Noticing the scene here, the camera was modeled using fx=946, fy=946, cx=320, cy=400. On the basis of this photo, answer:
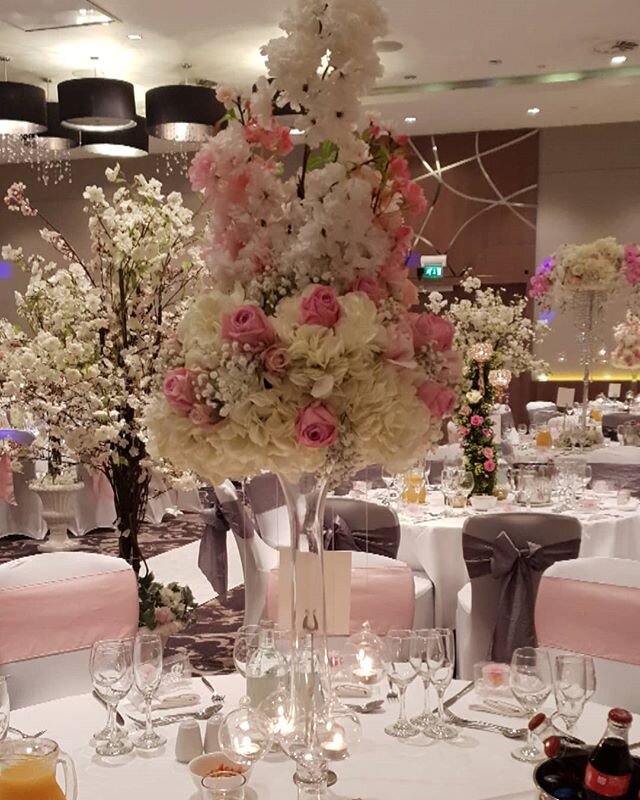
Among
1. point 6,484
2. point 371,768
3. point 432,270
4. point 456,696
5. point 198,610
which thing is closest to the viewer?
point 371,768

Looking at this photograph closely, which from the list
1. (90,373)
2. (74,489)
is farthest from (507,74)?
(90,373)

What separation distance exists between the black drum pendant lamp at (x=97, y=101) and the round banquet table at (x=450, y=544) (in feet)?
16.6

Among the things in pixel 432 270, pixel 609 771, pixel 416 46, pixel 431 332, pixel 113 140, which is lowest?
pixel 609 771

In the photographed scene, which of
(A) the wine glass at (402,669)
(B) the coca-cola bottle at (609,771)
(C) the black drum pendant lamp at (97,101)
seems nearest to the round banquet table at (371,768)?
(A) the wine glass at (402,669)

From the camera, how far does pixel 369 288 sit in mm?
1485

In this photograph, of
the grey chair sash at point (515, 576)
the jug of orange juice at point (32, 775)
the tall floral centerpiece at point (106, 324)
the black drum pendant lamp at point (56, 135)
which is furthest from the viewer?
the black drum pendant lamp at point (56, 135)

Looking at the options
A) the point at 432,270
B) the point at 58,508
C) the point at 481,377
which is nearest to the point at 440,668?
the point at 481,377

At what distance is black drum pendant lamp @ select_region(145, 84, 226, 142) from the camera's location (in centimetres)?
814

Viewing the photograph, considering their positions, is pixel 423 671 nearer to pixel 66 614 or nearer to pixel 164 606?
pixel 66 614

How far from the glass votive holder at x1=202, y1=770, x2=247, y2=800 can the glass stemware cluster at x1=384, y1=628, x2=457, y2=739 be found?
0.52 metres

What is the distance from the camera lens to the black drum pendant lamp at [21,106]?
7824mm

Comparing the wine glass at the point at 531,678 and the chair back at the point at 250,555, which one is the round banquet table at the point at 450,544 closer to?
the chair back at the point at 250,555

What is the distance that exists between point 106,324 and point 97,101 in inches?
226

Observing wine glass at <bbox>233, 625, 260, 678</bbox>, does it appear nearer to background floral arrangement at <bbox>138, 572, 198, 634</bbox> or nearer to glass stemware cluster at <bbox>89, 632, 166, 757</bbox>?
glass stemware cluster at <bbox>89, 632, 166, 757</bbox>
